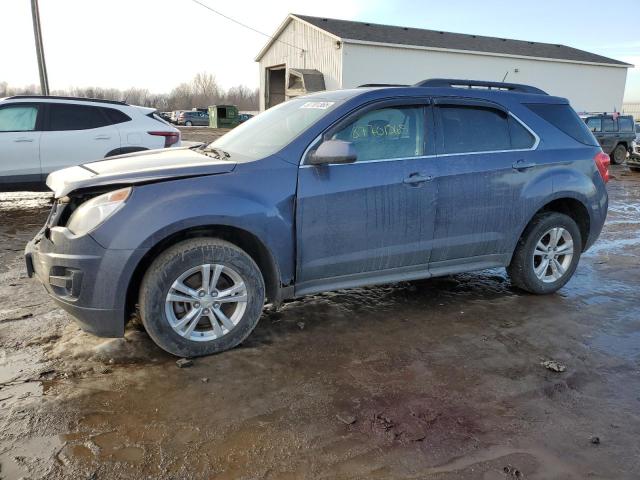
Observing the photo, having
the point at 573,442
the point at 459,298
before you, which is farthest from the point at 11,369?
the point at 459,298

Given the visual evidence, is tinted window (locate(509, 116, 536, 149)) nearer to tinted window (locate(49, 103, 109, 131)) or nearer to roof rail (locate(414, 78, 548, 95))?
roof rail (locate(414, 78, 548, 95))

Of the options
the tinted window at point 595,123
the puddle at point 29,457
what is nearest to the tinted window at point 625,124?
the tinted window at point 595,123

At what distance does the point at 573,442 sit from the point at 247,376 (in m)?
1.91

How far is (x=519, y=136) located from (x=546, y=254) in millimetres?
1156

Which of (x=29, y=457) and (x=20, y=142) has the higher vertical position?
(x=20, y=142)

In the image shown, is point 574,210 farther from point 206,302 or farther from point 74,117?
point 74,117

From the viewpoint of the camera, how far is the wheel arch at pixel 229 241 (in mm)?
3391

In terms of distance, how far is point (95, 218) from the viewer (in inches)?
126

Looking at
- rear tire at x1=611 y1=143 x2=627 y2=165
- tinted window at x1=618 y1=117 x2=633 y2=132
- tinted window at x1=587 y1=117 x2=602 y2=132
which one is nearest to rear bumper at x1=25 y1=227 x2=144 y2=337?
tinted window at x1=587 y1=117 x2=602 y2=132

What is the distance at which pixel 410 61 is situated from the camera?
91.8ft

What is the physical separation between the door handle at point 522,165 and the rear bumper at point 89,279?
3.23m

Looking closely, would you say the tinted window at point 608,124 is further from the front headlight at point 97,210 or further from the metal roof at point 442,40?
the front headlight at point 97,210

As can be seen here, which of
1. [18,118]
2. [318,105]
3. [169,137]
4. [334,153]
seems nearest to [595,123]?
[169,137]

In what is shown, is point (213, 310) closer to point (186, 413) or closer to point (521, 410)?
point (186, 413)
